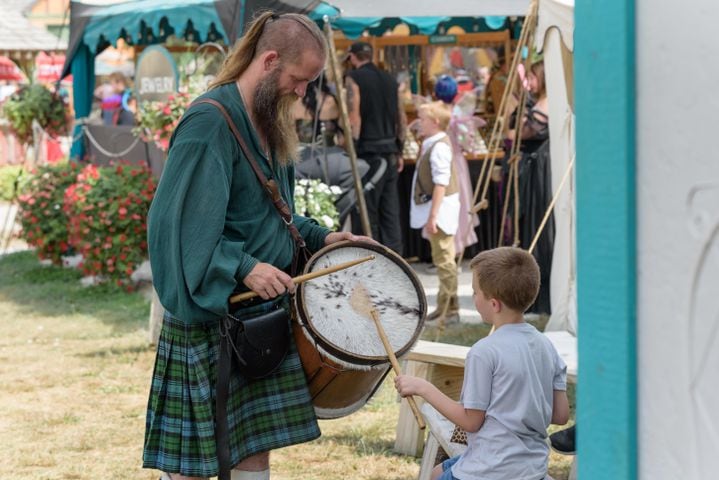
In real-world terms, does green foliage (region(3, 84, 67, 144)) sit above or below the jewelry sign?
below

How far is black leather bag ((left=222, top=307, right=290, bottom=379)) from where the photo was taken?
3.30 metres

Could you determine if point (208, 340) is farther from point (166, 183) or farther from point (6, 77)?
point (6, 77)

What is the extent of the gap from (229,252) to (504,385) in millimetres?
830

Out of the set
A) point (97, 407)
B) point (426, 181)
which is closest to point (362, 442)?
point (97, 407)

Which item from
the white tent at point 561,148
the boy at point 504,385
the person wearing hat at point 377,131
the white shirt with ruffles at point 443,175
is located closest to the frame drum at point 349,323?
the boy at point 504,385

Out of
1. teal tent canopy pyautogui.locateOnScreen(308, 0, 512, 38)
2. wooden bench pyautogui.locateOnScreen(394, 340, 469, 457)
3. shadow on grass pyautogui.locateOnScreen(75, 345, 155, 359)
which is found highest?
teal tent canopy pyautogui.locateOnScreen(308, 0, 512, 38)

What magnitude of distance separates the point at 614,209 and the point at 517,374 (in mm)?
1400

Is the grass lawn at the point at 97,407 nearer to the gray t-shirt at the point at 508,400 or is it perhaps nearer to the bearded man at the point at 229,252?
the bearded man at the point at 229,252

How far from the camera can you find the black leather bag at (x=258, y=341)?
3.30 metres

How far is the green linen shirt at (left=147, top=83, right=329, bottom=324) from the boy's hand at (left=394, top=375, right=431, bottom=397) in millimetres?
518

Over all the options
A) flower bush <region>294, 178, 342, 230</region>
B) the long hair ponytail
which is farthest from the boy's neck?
flower bush <region>294, 178, 342, 230</region>

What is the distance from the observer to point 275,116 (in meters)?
3.38

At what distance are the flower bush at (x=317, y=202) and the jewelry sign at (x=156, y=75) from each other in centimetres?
235

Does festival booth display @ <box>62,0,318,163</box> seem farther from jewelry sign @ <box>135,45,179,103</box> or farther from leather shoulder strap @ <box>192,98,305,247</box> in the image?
leather shoulder strap @ <box>192,98,305,247</box>
